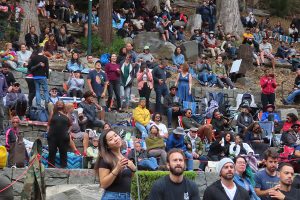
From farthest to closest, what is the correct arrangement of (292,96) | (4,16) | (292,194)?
(4,16) < (292,96) < (292,194)

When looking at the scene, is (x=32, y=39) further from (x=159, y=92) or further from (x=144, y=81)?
(x=159, y=92)

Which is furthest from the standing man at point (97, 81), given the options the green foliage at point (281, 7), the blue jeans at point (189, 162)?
the green foliage at point (281, 7)

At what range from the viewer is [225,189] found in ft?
29.9

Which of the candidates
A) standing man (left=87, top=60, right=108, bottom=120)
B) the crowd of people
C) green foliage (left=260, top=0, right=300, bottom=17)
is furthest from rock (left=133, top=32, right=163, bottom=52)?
green foliage (left=260, top=0, right=300, bottom=17)

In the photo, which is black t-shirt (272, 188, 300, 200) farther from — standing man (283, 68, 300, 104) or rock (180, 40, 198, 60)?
rock (180, 40, 198, 60)

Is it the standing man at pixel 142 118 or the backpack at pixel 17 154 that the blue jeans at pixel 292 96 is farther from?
the backpack at pixel 17 154

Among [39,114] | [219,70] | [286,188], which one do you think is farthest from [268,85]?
[286,188]

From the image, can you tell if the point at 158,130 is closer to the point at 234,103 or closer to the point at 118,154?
the point at 234,103

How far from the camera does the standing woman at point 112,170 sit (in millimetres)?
8266

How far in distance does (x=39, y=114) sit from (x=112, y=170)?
12.0m

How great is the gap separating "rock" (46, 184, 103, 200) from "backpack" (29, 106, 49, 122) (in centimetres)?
505

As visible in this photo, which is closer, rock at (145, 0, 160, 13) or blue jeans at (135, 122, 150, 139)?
blue jeans at (135, 122, 150, 139)

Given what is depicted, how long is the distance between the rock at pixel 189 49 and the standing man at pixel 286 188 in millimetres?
19421

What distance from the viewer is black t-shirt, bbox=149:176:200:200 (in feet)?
27.5
